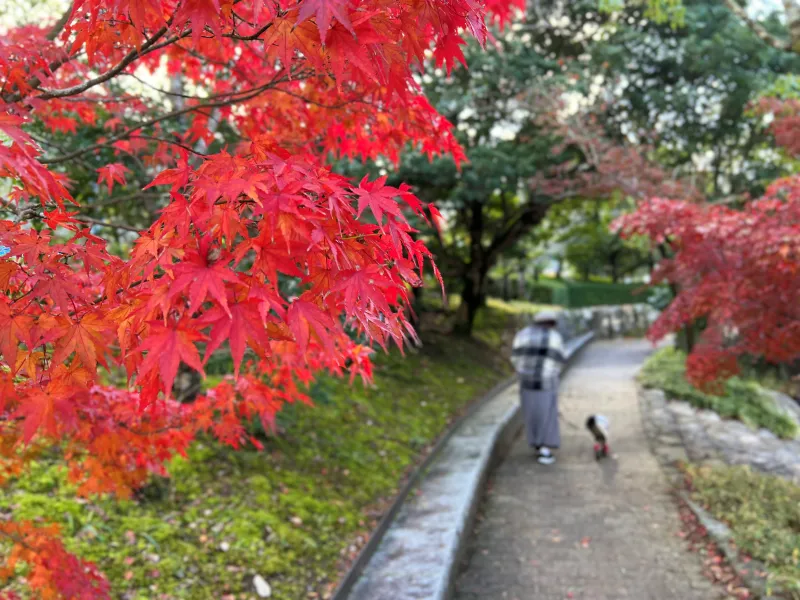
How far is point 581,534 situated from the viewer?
5012 mm

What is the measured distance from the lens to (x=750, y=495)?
522 centimetres

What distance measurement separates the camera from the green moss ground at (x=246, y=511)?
376 centimetres

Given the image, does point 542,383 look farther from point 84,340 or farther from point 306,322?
point 84,340

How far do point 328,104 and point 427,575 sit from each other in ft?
9.24

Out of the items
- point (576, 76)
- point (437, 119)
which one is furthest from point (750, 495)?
point (576, 76)

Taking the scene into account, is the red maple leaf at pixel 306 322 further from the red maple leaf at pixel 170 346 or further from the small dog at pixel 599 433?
the small dog at pixel 599 433

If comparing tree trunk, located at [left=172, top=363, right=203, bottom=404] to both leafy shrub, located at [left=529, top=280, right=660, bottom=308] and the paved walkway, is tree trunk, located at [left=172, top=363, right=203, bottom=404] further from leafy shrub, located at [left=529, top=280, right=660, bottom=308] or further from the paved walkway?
leafy shrub, located at [left=529, top=280, right=660, bottom=308]

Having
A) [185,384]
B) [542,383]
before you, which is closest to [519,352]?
[542,383]

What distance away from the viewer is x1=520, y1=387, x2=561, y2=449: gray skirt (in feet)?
22.7

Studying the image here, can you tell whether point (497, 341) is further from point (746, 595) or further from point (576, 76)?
point (746, 595)

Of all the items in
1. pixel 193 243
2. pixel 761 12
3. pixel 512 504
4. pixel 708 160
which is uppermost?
pixel 761 12

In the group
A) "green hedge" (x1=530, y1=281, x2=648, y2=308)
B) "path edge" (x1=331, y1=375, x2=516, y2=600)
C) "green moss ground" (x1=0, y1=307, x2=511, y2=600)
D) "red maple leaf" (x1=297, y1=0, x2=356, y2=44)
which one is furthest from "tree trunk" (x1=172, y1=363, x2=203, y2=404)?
"green hedge" (x1=530, y1=281, x2=648, y2=308)

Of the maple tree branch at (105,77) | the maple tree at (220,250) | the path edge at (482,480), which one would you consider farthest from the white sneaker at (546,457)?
the maple tree branch at (105,77)

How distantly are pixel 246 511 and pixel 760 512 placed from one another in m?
3.95
